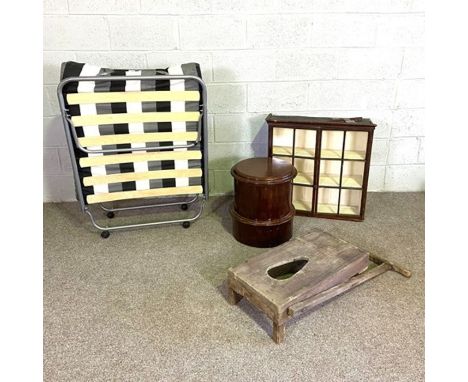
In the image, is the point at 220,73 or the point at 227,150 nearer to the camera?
the point at 220,73

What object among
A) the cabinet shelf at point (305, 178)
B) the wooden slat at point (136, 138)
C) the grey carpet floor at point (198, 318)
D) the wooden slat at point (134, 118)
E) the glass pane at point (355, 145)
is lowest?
the grey carpet floor at point (198, 318)

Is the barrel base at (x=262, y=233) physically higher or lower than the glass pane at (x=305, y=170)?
lower

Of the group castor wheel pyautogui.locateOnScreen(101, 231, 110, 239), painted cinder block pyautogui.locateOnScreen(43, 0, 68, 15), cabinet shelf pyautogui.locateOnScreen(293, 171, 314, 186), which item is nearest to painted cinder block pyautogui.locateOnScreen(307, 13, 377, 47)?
cabinet shelf pyautogui.locateOnScreen(293, 171, 314, 186)

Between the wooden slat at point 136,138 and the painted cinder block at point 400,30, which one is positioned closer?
the wooden slat at point 136,138

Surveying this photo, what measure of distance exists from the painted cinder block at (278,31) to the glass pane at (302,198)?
93cm

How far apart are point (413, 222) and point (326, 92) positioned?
3.35ft

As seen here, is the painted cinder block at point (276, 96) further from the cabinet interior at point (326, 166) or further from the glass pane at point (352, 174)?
the glass pane at point (352, 174)

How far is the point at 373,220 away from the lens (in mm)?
→ 2512

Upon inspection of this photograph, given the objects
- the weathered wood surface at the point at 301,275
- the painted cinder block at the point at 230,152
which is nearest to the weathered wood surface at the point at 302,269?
the weathered wood surface at the point at 301,275

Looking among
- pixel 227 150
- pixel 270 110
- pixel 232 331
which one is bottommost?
pixel 232 331

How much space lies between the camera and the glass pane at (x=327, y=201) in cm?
259

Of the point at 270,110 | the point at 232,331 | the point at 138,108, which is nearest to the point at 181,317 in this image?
the point at 232,331
